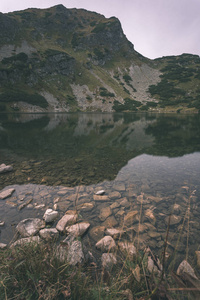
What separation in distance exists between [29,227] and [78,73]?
160 m

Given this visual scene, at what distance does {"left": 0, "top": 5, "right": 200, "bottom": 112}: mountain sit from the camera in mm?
101125

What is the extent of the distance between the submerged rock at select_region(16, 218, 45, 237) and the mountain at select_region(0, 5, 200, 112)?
95.7 m

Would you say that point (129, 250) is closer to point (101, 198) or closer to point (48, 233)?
point (48, 233)

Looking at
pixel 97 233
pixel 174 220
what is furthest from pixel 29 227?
pixel 174 220

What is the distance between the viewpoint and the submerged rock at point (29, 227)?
176 inches

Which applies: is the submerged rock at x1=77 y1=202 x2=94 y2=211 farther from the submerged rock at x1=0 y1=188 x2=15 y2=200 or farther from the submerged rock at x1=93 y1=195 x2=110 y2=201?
the submerged rock at x1=0 y1=188 x2=15 y2=200

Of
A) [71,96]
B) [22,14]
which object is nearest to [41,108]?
[71,96]

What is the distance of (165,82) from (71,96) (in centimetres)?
10701

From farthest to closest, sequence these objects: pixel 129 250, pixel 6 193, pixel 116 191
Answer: pixel 116 191
pixel 6 193
pixel 129 250

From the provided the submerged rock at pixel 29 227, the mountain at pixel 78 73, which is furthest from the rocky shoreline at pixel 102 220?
the mountain at pixel 78 73

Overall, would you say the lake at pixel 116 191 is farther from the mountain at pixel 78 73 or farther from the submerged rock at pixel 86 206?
the mountain at pixel 78 73

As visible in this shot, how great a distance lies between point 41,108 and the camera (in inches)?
3748

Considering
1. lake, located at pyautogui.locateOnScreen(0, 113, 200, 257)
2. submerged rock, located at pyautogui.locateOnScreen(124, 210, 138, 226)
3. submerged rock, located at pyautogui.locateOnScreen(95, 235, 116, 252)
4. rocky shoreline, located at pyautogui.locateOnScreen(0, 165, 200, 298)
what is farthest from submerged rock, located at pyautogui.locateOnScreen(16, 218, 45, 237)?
submerged rock, located at pyautogui.locateOnScreen(124, 210, 138, 226)

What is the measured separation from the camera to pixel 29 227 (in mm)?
4715
